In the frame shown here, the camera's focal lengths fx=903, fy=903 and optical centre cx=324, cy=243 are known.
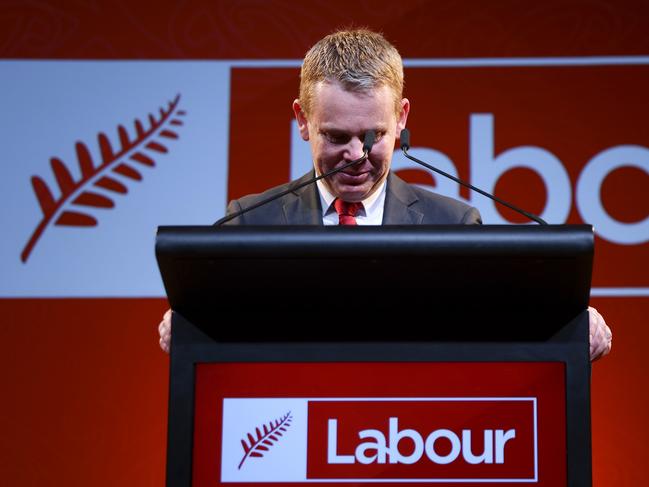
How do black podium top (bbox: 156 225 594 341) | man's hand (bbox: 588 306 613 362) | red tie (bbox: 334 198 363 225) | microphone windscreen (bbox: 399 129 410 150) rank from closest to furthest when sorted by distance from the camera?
black podium top (bbox: 156 225 594 341) < man's hand (bbox: 588 306 613 362) < microphone windscreen (bbox: 399 129 410 150) < red tie (bbox: 334 198 363 225)

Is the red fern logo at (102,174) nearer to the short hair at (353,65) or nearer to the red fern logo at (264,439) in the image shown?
the short hair at (353,65)

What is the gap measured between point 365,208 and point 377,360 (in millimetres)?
708

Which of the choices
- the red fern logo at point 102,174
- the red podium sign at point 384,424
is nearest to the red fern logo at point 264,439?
the red podium sign at point 384,424

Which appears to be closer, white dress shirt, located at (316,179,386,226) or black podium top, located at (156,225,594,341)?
black podium top, located at (156,225,594,341)

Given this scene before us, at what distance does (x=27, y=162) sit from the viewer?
2586 millimetres

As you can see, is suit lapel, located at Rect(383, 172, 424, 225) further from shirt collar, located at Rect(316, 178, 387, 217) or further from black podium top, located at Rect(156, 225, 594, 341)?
black podium top, located at Rect(156, 225, 594, 341)

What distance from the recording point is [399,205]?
5.12ft

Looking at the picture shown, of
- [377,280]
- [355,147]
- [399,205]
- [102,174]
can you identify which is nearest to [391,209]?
[399,205]

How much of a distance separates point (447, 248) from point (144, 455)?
6.12 feet

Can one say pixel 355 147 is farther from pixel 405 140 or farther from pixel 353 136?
pixel 405 140

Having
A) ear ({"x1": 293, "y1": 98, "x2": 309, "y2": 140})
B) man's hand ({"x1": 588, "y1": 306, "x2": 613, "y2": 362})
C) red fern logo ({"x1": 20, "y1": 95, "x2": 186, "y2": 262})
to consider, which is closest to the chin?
ear ({"x1": 293, "y1": 98, "x2": 309, "y2": 140})

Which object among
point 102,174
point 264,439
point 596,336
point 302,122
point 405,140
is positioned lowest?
point 264,439

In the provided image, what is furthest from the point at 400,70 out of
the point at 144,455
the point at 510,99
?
the point at 144,455

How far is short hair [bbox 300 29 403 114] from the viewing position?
1370 mm
